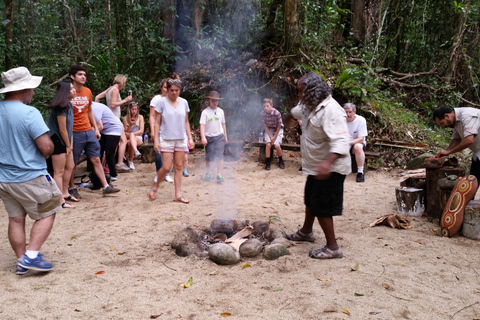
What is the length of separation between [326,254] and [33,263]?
9.16 ft

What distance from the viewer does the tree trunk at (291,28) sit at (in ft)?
32.1

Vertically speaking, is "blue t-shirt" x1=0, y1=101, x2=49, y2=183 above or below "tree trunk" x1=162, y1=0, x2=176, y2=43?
below

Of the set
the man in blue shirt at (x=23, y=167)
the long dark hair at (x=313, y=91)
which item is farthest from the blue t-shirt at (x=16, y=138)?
the long dark hair at (x=313, y=91)

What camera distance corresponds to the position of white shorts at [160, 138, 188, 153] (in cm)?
584

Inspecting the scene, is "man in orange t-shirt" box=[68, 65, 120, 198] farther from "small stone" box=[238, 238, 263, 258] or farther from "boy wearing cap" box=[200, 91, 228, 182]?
"small stone" box=[238, 238, 263, 258]

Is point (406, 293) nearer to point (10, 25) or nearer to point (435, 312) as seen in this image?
point (435, 312)

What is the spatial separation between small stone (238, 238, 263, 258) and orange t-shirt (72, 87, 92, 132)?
3374mm

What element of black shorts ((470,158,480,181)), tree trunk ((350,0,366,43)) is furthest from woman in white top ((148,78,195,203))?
tree trunk ((350,0,366,43))

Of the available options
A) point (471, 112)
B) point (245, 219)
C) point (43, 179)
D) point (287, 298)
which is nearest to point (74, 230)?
point (43, 179)

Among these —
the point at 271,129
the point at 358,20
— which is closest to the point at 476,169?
the point at 271,129

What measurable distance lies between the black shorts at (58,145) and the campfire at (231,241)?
2.18m

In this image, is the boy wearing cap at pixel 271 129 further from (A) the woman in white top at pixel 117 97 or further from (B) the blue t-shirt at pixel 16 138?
(B) the blue t-shirt at pixel 16 138

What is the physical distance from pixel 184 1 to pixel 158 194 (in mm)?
5965

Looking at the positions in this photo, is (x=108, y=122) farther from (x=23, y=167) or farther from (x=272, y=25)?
(x=272, y=25)
